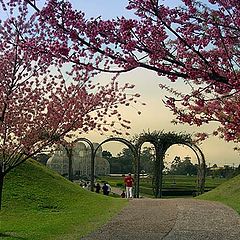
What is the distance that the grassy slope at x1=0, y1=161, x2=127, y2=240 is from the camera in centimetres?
1300

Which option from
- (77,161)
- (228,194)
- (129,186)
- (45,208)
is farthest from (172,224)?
(77,161)

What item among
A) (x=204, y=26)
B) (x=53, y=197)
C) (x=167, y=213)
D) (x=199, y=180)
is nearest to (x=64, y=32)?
(x=204, y=26)

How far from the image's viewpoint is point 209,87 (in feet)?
24.8

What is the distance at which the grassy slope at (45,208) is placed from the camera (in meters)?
13.0

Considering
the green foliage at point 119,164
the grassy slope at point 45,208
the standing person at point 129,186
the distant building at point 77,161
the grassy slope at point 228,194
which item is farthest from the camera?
the green foliage at point 119,164

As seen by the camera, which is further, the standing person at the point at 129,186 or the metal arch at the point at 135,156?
the metal arch at the point at 135,156

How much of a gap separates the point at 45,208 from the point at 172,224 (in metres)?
6.47

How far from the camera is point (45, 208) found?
18734 mm

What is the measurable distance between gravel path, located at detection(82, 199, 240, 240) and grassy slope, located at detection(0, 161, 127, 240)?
53 cm

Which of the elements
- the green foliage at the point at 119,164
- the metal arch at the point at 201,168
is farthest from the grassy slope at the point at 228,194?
the green foliage at the point at 119,164

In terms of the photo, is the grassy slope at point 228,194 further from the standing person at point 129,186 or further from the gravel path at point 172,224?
the gravel path at point 172,224

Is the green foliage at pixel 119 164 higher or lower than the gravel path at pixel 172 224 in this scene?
higher

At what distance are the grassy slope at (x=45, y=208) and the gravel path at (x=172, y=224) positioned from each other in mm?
533

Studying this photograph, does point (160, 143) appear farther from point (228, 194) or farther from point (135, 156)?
point (228, 194)
